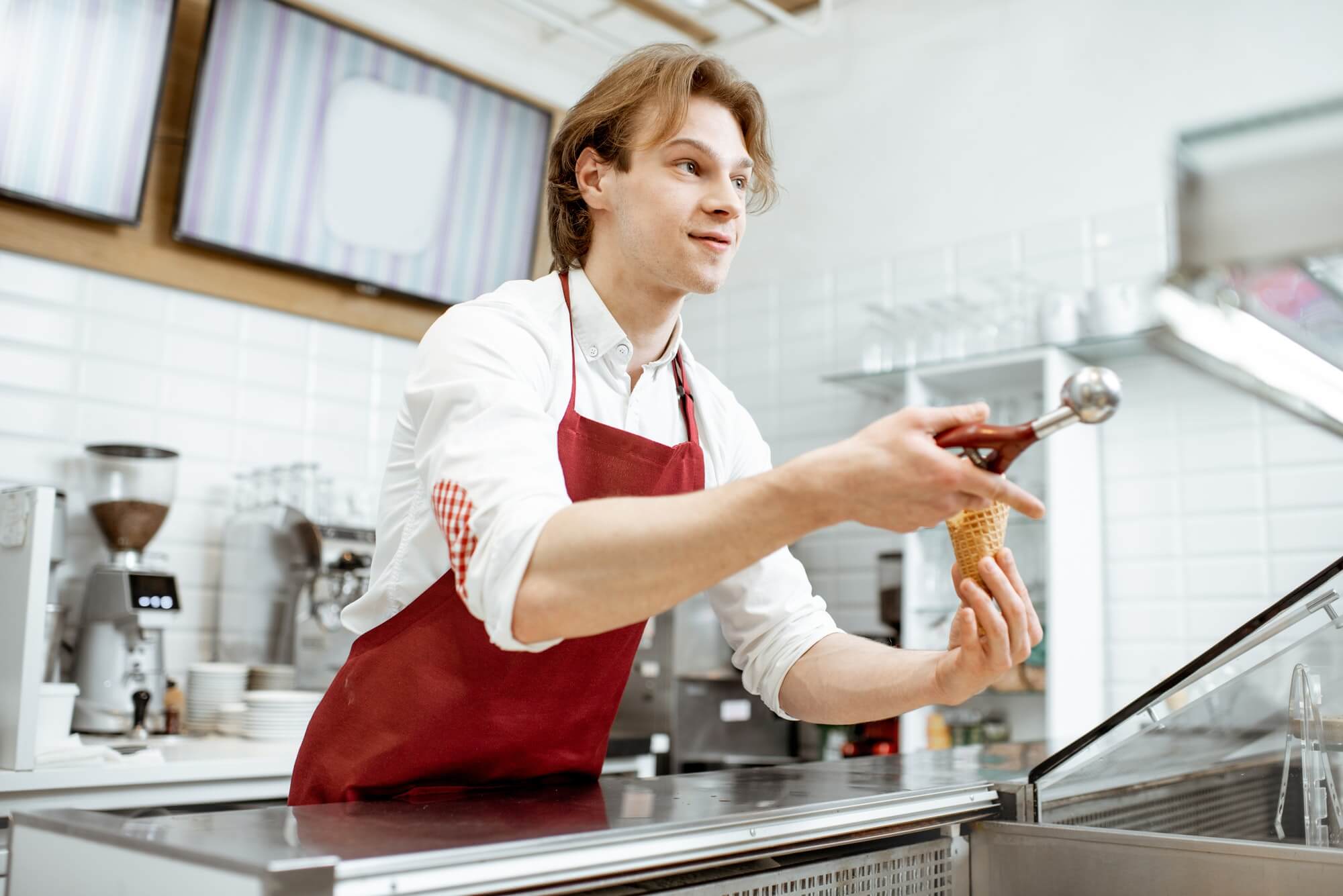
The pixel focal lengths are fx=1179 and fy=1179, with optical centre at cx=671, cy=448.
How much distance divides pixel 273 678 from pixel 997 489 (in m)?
2.86

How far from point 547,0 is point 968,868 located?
411cm

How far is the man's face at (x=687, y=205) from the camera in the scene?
1.52 meters

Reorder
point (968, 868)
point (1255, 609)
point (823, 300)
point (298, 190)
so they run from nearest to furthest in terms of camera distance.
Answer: point (968, 868)
point (1255, 609)
point (298, 190)
point (823, 300)

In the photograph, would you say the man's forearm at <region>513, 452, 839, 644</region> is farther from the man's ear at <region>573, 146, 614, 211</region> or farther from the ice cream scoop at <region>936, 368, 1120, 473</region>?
the man's ear at <region>573, 146, 614, 211</region>

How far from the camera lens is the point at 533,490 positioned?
1.10m

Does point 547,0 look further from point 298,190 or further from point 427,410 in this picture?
point 427,410

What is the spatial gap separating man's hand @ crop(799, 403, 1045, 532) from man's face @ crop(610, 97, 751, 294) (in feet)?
1.72

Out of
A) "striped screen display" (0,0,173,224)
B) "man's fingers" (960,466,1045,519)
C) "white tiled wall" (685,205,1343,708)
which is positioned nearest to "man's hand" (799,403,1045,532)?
"man's fingers" (960,466,1045,519)

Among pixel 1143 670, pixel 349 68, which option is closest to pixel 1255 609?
pixel 1143 670

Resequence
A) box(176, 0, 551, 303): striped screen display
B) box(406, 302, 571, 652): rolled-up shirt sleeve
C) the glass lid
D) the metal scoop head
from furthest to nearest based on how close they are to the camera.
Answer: box(176, 0, 551, 303): striped screen display → the glass lid → box(406, 302, 571, 652): rolled-up shirt sleeve → the metal scoop head

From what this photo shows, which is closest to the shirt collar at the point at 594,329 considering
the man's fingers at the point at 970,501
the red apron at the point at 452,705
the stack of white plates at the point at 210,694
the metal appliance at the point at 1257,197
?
the red apron at the point at 452,705

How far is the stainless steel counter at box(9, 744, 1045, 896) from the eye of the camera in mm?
856

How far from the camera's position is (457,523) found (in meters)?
1.14

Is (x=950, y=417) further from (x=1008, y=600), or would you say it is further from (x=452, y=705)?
(x=452, y=705)
